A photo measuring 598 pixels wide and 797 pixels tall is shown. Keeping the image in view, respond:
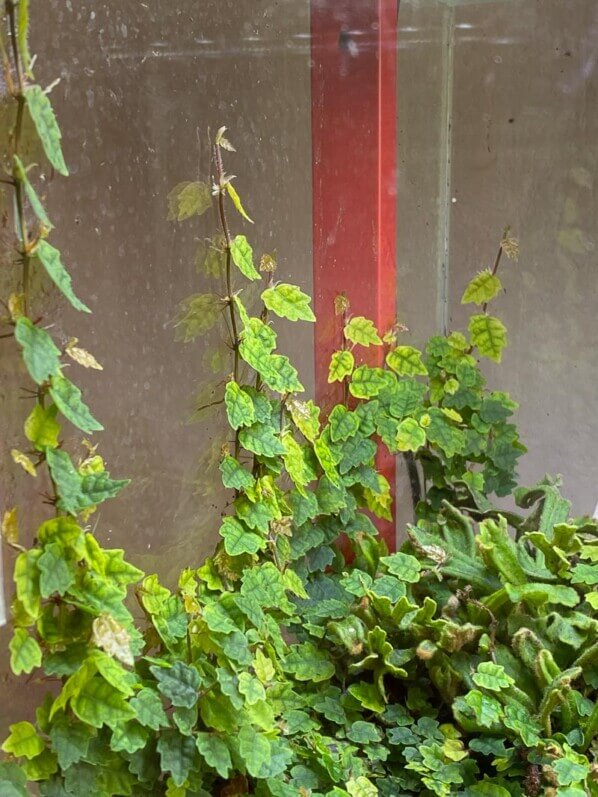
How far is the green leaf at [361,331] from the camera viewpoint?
1.56 metres

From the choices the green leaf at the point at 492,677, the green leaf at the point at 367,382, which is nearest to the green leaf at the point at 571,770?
the green leaf at the point at 492,677

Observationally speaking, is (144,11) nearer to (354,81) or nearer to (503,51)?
(354,81)

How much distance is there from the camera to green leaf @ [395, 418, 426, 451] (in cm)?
157

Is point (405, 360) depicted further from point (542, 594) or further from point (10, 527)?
point (10, 527)

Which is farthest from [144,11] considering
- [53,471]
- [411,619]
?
[411,619]

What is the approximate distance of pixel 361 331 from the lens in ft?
5.12

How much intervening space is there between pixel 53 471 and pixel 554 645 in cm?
92

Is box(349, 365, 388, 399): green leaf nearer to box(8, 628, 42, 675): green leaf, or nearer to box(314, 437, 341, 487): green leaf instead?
box(314, 437, 341, 487): green leaf

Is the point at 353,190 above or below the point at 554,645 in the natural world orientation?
above

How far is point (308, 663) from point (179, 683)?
1.39 feet

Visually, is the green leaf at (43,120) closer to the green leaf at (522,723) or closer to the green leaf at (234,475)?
the green leaf at (234,475)

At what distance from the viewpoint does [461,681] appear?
52.2 inches

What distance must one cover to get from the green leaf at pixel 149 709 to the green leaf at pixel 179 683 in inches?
0.8

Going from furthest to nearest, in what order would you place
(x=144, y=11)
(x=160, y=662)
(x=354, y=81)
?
(x=354, y=81)
(x=144, y=11)
(x=160, y=662)
